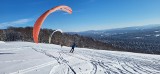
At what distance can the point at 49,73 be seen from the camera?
12.0m

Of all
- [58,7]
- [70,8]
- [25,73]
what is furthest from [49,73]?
[70,8]

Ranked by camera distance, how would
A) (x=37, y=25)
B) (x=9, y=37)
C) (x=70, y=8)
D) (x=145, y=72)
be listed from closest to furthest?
(x=145, y=72), (x=37, y=25), (x=70, y=8), (x=9, y=37)

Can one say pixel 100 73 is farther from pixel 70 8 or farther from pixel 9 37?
pixel 9 37

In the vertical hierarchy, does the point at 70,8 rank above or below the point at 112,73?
above

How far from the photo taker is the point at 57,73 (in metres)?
12.2

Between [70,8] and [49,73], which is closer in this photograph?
[49,73]

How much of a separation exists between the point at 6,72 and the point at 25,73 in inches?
35.8

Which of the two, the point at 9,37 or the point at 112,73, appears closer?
the point at 112,73

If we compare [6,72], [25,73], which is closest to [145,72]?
[25,73]

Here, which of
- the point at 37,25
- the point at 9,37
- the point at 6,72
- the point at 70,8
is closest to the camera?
the point at 6,72

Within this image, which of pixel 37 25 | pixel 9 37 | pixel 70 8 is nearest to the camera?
pixel 37 25

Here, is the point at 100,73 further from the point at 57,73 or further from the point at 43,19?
the point at 43,19

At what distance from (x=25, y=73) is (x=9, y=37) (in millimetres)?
45953

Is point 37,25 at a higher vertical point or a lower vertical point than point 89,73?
higher
